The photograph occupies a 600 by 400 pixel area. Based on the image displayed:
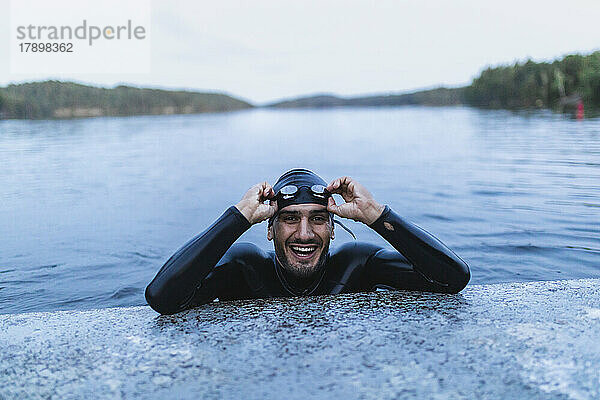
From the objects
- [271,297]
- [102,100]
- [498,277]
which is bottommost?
[498,277]

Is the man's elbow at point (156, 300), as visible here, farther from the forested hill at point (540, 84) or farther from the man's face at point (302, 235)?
the forested hill at point (540, 84)

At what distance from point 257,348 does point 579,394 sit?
142 centimetres

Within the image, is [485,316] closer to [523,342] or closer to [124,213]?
[523,342]

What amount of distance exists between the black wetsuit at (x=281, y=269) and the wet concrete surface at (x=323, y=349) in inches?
5.4

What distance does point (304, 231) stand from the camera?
3615 mm

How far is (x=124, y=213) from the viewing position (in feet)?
36.2

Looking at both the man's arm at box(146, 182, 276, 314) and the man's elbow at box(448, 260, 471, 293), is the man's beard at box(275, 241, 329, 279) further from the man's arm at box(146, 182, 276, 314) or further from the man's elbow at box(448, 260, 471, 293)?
the man's elbow at box(448, 260, 471, 293)

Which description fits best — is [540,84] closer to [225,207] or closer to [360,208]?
[225,207]

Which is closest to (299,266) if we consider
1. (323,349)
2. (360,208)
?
(360,208)

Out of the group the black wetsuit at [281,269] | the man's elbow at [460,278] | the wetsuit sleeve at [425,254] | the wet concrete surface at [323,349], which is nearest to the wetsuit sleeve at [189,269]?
the black wetsuit at [281,269]

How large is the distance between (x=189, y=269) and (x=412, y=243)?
1374 mm

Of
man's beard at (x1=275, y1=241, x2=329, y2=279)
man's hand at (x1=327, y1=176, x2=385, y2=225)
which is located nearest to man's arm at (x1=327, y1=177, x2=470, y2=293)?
man's hand at (x1=327, y1=176, x2=385, y2=225)

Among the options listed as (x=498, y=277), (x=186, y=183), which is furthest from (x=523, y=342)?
(x=186, y=183)

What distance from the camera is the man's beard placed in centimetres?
373
